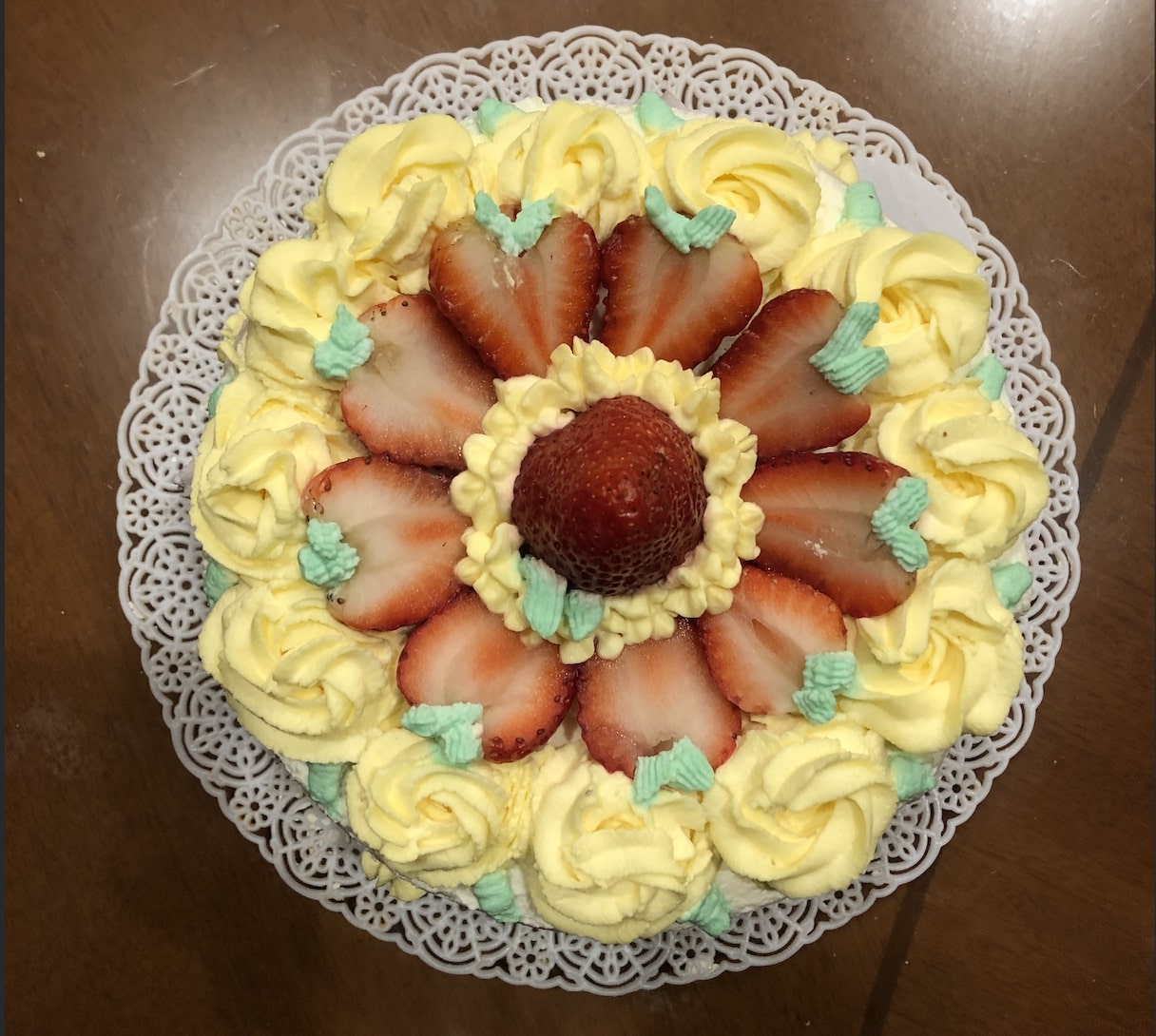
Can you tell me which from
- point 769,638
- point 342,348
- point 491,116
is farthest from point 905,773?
point 491,116

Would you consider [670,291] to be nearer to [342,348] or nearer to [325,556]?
[342,348]

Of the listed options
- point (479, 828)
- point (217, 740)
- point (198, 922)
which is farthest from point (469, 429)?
point (198, 922)

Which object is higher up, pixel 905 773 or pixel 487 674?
pixel 487 674

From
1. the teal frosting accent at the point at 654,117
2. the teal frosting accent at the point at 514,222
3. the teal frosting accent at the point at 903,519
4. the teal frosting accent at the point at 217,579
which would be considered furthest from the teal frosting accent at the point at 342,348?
the teal frosting accent at the point at 903,519

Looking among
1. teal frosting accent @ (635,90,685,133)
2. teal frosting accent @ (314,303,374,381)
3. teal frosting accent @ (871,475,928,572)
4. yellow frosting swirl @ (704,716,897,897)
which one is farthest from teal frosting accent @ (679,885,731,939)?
teal frosting accent @ (635,90,685,133)

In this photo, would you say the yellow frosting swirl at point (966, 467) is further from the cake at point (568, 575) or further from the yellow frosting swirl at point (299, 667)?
the yellow frosting swirl at point (299, 667)

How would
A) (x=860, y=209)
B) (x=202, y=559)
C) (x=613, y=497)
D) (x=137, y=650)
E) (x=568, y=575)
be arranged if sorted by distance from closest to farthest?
(x=613, y=497) < (x=568, y=575) < (x=860, y=209) < (x=202, y=559) < (x=137, y=650)
